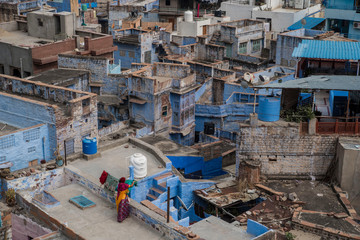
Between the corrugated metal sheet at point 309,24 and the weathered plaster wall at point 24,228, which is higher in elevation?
the corrugated metal sheet at point 309,24

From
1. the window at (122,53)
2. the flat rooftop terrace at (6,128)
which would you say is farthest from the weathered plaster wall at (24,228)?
the window at (122,53)

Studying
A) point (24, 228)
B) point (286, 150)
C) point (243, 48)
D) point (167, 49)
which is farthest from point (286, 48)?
point (24, 228)

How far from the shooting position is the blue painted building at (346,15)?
51.2 metres

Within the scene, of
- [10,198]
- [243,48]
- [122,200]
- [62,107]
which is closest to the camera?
[122,200]

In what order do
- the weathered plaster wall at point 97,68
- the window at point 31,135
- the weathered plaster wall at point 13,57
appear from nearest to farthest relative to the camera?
the window at point 31,135, the weathered plaster wall at point 97,68, the weathered plaster wall at point 13,57

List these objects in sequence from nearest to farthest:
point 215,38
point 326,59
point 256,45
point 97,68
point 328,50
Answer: point 328,50, point 326,59, point 97,68, point 215,38, point 256,45

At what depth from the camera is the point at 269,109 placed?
96.4 feet

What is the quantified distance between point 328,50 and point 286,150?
8.80 meters

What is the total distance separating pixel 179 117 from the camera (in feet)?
130

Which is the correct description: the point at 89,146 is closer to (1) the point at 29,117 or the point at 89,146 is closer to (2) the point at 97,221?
(1) the point at 29,117

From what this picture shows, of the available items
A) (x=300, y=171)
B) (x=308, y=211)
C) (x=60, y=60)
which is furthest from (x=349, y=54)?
(x=60, y=60)

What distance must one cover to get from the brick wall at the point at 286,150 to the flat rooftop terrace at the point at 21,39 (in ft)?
72.5

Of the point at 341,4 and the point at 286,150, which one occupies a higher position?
the point at 341,4

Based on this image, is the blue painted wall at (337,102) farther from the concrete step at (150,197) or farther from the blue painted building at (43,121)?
the blue painted building at (43,121)
